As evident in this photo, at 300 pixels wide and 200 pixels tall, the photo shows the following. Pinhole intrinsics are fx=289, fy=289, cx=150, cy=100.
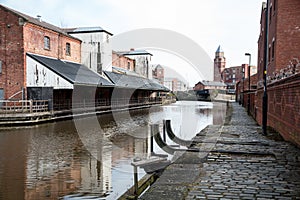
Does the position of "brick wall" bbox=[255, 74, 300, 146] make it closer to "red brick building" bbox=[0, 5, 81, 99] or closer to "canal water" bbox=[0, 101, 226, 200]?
"canal water" bbox=[0, 101, 226, 200]

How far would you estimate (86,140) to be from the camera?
12414 millimetres

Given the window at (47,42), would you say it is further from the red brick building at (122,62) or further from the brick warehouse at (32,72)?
the red brick building at (122,62)

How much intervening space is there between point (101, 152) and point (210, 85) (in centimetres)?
9763

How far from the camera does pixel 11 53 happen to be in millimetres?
21531

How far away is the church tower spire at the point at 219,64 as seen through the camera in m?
113

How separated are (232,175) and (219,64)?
372 ft

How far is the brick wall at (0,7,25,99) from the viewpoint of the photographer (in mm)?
21297

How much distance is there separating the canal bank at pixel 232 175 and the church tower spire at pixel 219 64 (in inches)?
4205

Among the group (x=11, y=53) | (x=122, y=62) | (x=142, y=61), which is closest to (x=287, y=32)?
(x=11, y=53)

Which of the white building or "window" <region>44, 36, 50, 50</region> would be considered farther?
the white building

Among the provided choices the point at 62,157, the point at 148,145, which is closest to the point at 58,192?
the point at 62,157

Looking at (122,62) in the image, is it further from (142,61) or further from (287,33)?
(287,33)

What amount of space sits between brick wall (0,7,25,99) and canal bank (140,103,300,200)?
17462mm

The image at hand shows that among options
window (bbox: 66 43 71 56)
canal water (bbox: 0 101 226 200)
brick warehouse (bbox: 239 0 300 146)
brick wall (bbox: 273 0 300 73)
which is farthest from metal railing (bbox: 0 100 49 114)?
brick wall (bbox: 273 0 300 73)
